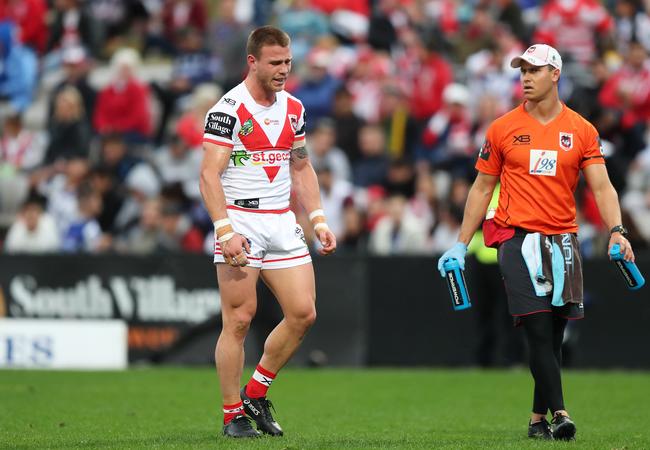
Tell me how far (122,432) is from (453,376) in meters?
6.54

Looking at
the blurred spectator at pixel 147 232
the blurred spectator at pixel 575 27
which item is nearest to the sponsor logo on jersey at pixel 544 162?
the blurred spectator at pixel 147 232

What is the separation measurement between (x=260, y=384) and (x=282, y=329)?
408 millimetres

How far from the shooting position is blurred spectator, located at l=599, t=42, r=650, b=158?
18223mm

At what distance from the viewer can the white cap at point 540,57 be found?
27.6ft

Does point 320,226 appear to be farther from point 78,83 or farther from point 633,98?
point 78,83

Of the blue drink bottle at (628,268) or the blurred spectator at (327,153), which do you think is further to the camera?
the blurred spectator at (327,153)

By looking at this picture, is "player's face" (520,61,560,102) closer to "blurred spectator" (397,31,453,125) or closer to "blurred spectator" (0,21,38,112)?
"blurred spectator" (397,31,453,125)

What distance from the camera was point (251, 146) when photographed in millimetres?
8578

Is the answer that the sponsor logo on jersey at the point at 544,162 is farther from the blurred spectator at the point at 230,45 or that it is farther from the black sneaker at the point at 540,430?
the blurred spectator at the point at 230,45

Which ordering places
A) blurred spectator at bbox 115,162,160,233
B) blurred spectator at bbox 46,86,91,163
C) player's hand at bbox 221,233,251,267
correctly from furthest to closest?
1. blurred spectator at bbox 46,86,91,163
2. blurred spectator at bbox 115,162,160,233
3. player's hand at bbox 221,233,251,267

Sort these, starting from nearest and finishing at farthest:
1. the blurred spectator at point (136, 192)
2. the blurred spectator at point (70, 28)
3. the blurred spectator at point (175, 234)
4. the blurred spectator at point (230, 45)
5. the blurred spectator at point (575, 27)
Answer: the blurred spectator at point (175, 234) → the blurred spectator at point (136, 192) → the blurred spectator at point (575, 27) → the blurred spectator at point (230, 45) → the blurred spectator at point (70, 28)

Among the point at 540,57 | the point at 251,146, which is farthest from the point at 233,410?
the point at 540,57

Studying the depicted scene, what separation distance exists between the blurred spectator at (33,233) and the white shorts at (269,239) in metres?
9.48

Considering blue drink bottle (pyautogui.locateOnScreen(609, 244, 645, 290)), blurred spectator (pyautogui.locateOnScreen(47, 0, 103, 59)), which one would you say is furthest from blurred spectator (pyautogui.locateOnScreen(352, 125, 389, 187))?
blue drink bottle (pyautogui.locateOnScreen(609, 244, 645, 290))
